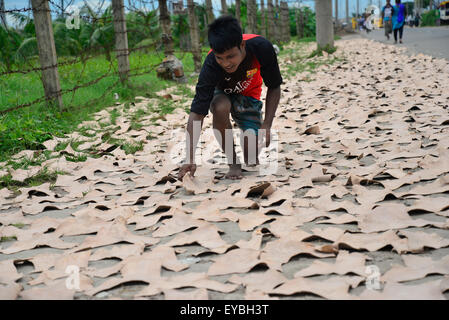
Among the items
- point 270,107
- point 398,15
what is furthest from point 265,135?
point 398,15

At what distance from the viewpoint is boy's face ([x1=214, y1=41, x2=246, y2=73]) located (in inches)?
96.3

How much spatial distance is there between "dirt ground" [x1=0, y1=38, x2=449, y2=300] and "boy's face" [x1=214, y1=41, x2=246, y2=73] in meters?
0.68

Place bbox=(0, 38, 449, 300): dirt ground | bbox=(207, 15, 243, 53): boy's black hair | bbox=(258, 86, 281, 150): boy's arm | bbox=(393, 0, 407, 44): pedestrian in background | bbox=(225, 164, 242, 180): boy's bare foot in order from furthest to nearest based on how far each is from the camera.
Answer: bbox=(393, 0, 407, 44): pedestrian in background < bbox=(258, 86, 281, 150): boy's arm < bbox=(225, 164, 242, 180): boy's bare foot < bbox=(207, 15, 243, 53): boy's black hair < bbox=(0, 38, 449, 300): dirt ground

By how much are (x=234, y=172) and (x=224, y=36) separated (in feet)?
2.82

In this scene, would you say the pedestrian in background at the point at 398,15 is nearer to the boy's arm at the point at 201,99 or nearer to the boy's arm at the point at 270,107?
the boy's arm at the point at 270,107

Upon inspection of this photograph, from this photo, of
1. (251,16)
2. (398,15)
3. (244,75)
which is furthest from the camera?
(398,15)

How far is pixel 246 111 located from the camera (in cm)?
303

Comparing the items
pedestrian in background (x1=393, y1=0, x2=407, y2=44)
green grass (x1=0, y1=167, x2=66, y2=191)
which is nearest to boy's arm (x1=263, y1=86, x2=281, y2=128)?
green grass (x1=0, y1=167, x2=66, y2=191)

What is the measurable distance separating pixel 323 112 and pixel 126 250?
3.33 m

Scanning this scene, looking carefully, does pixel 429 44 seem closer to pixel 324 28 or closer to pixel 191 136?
pixel 324 28

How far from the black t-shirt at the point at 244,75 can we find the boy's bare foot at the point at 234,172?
1.40 feet

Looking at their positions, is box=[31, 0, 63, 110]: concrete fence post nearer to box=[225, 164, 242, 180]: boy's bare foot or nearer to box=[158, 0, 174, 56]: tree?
box=[225, 164, 242, 180]: boy's bare foot

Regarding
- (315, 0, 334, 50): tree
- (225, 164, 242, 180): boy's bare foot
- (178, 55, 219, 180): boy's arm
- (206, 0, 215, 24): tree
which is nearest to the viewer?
(178, 55, 219, 180): boy's arm

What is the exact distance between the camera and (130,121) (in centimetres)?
467
